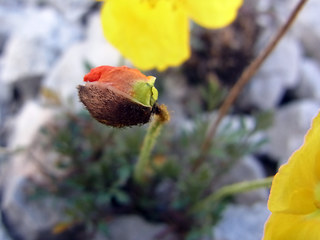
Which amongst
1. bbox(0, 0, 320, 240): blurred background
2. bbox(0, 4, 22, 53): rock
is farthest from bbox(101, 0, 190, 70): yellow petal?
bbox(0, 4, 22, 53): rock

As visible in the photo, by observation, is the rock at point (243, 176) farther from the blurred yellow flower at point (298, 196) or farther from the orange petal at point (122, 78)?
the orange petal at point (122, 78)

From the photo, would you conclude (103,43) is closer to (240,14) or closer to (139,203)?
(240,14)

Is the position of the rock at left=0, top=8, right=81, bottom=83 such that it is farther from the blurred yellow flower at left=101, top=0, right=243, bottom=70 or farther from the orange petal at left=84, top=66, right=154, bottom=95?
the orange petal at left=84, top=66, right=154, bottom=95

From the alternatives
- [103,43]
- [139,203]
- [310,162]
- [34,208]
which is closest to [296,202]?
[310,162]

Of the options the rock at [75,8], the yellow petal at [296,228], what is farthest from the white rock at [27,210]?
the rock at [75,8]

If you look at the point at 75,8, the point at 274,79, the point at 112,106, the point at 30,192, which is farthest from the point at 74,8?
the point at 112,106

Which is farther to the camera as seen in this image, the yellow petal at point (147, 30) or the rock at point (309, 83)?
the rock at point (309, 83)
